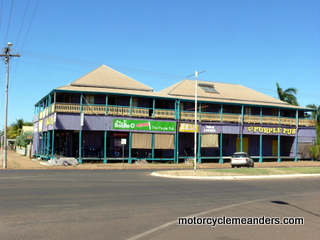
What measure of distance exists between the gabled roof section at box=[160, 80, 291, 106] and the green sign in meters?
4.42

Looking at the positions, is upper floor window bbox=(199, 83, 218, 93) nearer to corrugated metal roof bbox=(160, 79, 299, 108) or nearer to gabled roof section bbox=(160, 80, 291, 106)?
gabled roof section bbox=(160, 80, 291, 106)

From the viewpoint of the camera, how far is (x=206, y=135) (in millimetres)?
38844

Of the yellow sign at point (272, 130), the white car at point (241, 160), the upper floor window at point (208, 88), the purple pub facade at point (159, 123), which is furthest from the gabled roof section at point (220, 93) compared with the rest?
the white car at point (241, 160)

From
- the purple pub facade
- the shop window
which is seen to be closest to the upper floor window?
the purple pub facade

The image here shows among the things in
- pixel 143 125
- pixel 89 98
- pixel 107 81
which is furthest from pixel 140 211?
pixel 107 81

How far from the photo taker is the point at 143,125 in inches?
1426

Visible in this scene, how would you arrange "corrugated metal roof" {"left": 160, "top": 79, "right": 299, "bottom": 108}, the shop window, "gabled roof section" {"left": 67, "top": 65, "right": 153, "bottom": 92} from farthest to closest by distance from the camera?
"corrugated metal roof" {"left": 160, "top": 79, "right": 299, "bottom": 108}
"gabled roof section" {"left": 67, "top": 65, "right": 153, "bottom": 92}
the shop window

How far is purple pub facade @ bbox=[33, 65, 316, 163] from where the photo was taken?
34625 mm

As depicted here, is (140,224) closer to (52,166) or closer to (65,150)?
(52,166)

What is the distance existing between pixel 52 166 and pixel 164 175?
12.3 metres

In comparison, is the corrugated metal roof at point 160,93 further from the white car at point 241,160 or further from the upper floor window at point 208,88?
the white car at point 241,160

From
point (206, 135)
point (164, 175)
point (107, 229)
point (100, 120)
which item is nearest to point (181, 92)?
point (206, 135)

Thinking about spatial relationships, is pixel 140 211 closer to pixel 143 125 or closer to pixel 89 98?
pixel 143 125

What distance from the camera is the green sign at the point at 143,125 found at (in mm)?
35125
